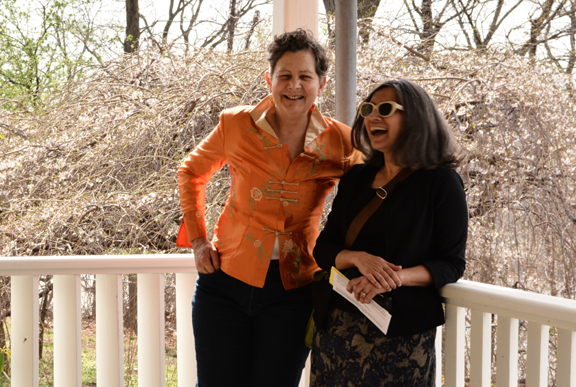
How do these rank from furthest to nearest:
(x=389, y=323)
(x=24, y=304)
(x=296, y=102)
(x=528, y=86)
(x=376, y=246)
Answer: (x=528, y=86)
(x=24, y=304)
(x=296, y=102)
(x=376, y=246)
(x=389, y=323)

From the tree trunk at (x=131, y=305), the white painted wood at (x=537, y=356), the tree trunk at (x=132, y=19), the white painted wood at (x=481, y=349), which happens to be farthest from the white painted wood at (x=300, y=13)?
the tree trunk at (x=132, y=19)

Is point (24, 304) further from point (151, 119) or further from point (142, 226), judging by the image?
point (151, 119)

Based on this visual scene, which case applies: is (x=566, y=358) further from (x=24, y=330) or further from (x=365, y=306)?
(x=24, y=330)

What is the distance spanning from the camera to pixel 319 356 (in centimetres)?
168

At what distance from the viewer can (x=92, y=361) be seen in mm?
4902

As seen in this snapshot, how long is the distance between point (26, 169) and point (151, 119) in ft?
3.82

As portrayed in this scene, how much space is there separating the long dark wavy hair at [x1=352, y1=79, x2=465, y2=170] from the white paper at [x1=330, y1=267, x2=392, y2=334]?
0.38 m

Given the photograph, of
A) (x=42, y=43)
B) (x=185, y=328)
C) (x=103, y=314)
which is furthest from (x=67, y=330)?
(x=42, y=43)

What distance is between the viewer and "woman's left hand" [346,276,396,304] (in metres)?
1.52

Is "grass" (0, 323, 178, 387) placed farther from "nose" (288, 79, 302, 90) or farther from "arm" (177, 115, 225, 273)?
"nose" (288, 79, 302, 90)

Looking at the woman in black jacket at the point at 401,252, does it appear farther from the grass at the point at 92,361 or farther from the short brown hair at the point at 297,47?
the grass at the point at 92,361

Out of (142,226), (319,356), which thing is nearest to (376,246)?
(319,356)

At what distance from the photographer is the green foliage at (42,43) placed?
5.32 meters

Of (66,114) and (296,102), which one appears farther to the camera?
(66,114)
